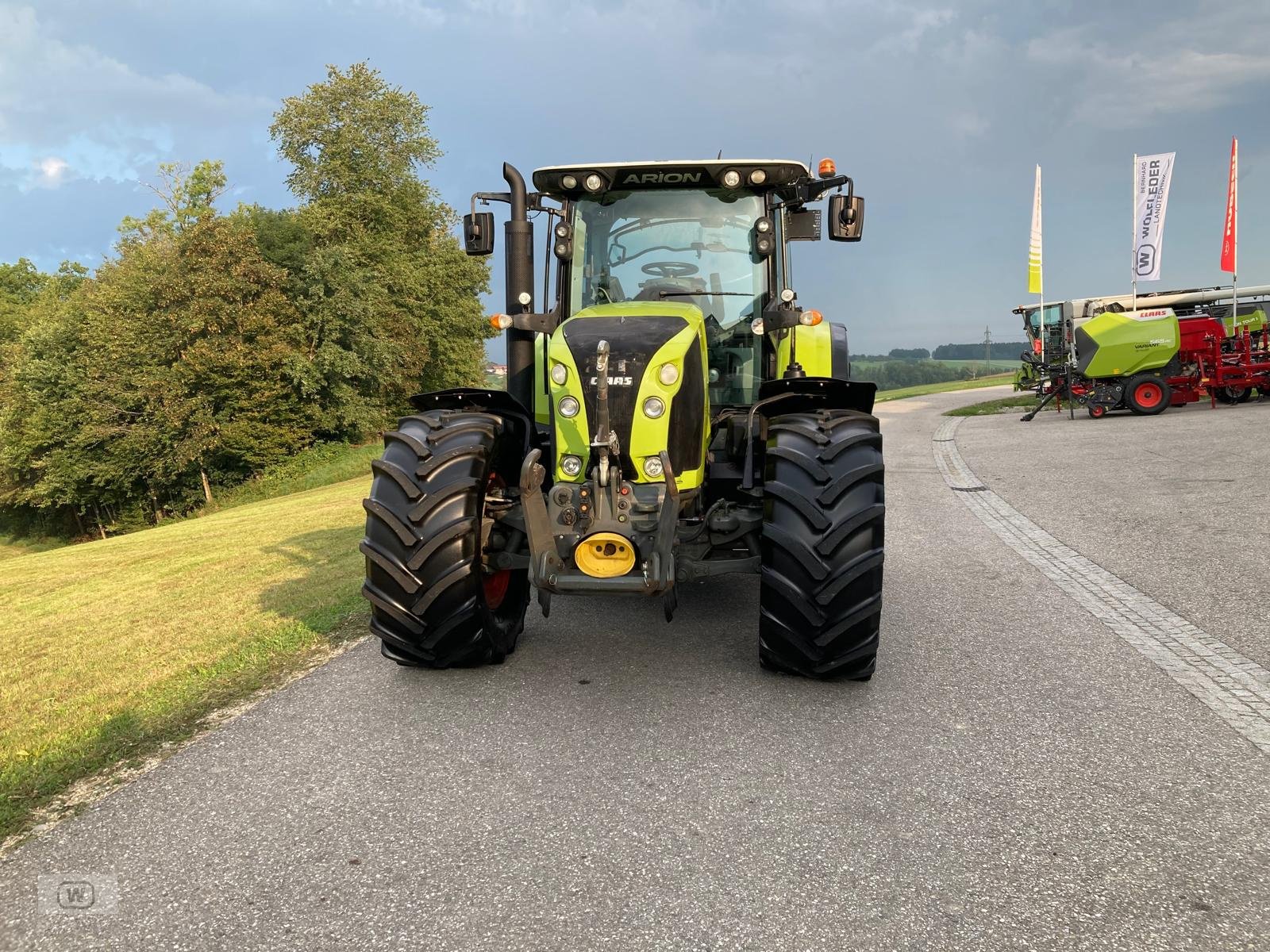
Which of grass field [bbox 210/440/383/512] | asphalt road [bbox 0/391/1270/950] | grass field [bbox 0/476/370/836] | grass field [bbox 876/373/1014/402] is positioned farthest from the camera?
grass field [bbox 876/373/1014/402]

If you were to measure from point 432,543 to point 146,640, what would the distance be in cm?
313

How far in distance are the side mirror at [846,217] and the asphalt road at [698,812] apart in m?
2.41

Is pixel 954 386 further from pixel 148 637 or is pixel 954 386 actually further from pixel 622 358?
pixel 622 358

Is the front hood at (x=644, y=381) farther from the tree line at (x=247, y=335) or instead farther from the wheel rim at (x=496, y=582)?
the tree line at (x=247, y=335)

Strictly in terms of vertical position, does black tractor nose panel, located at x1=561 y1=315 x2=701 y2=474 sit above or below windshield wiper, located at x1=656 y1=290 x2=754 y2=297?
below

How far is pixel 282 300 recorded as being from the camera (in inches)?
→ 1206

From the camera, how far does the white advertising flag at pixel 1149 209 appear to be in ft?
72.6

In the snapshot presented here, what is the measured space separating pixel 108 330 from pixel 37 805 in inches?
1223

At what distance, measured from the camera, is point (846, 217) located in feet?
16.6

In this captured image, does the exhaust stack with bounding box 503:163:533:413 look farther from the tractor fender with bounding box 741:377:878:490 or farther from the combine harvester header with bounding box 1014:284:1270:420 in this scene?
the combine harvester header with bounding box 1014:284:1270:420

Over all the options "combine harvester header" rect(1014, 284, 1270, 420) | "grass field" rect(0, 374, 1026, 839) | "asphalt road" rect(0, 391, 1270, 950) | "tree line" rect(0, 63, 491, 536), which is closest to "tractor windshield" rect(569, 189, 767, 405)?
"asphalt road" rect(0, 391, 1270, 950)

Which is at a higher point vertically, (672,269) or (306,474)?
(672,269)

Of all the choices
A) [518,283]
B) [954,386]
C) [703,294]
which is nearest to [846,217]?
[703,294]

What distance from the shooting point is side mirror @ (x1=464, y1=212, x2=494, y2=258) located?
5035mm
